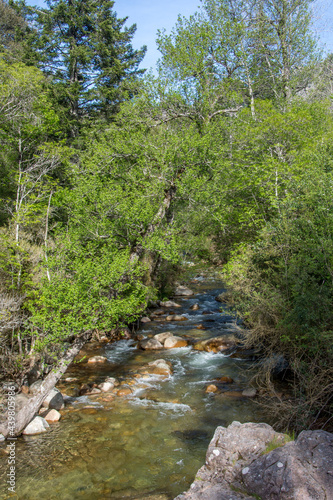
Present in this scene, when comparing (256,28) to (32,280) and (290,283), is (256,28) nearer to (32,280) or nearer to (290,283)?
(290,283)

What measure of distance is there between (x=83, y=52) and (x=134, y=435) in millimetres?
24569

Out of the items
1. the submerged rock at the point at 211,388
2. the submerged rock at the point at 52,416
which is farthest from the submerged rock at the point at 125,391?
the submerged rock at the point at 211,388

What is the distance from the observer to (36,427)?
25.1 ft

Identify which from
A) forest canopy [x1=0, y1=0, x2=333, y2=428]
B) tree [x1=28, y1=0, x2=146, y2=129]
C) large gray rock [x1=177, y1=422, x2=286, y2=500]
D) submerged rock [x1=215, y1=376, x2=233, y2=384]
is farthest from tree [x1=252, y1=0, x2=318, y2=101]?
large gray rock [x1=177, y1=422, x2=286, y2=500]

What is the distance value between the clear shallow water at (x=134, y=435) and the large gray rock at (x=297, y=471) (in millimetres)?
1953

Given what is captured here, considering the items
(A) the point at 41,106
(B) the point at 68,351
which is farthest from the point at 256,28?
(B) the point at 68,351

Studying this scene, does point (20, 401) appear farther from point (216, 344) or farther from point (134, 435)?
point (216, 344)

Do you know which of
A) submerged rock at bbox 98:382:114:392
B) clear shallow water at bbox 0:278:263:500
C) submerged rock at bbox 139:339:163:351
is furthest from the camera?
submerged rock at bbox 139:339:163:351

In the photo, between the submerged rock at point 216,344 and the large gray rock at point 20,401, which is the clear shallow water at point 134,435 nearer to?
the submerged rock at point 216,344

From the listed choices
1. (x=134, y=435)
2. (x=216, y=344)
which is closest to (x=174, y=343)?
(x=216, y=344)

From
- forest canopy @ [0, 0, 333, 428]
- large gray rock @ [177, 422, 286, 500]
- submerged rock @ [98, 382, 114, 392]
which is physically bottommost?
submerged rock @ [98, 382, 114, 392]

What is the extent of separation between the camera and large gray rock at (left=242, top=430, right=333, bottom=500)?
3.91 meters

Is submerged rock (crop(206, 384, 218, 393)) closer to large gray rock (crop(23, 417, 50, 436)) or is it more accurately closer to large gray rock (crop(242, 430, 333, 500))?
large gray rock (crop(23, 417, 50, 436))

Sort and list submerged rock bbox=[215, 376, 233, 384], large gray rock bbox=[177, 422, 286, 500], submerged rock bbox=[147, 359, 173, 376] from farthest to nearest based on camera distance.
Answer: submerged rock bbox=[147, 359, 173, 376]
submerged rock bbox=[215, 376, 233, 384]
large gray rock bbox=[177, 422, 286, 500]
